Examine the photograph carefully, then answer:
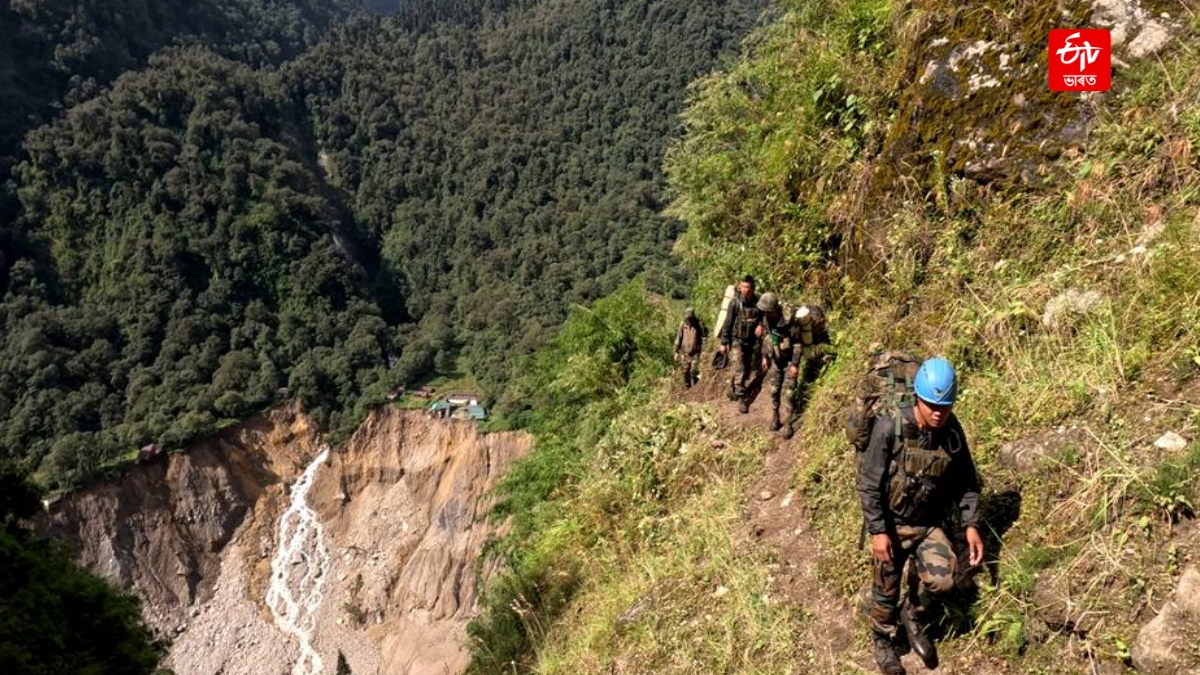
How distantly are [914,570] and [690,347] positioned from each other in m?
6.31

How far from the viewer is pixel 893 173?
7023 mm

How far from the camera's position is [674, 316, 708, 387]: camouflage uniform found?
33.8ft

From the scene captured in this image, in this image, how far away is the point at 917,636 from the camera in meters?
4.12

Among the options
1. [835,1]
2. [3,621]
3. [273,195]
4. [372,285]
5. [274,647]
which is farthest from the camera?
[372,285]

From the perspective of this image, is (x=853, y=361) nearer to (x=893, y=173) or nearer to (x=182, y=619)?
(x=893, y=173)

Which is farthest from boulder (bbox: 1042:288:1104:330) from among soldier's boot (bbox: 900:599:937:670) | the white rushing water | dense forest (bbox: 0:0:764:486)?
the white rushing water

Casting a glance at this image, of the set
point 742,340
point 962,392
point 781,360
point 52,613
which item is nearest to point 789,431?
point 781,360

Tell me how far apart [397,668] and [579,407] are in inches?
1309

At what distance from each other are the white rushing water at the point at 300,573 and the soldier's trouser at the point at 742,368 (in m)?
41.2

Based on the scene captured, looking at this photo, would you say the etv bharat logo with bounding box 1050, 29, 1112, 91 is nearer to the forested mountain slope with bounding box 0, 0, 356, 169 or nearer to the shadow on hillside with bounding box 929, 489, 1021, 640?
the shadow on hillside with bounding box 929, 489, 1021, 640

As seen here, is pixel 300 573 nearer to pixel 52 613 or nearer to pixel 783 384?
pixel 52 613

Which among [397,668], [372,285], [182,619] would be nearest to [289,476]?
[182,619]

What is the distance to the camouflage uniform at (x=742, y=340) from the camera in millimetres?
8344

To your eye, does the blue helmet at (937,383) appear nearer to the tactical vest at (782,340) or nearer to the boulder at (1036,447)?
the boulder at (1036,447)
